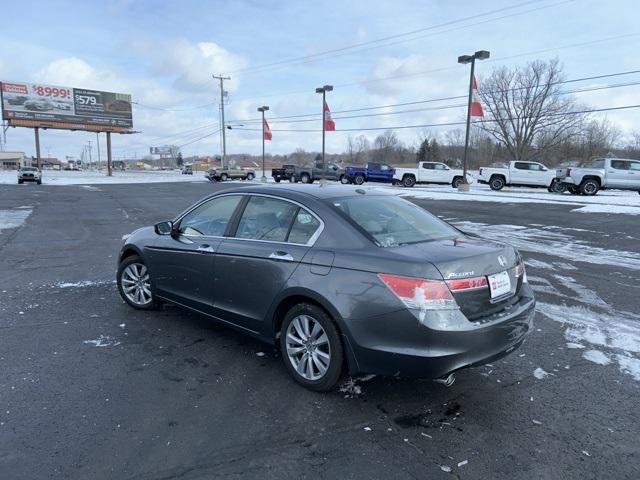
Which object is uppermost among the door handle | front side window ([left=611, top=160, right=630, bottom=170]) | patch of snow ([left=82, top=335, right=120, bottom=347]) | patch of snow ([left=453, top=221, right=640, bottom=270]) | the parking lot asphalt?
front side window ([left=611, top=160, right=630, bottom=170])

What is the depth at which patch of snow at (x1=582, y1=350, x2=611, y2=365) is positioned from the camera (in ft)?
13.0

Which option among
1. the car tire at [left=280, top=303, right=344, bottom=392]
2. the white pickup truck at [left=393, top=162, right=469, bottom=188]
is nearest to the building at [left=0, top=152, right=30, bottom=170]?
the white pickup truck at [left=393, top=162, right=469, bottom=188]

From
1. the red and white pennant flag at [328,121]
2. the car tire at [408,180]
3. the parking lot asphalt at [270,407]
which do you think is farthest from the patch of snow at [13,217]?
the car tire at [408,180]

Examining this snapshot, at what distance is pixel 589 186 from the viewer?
2453cm

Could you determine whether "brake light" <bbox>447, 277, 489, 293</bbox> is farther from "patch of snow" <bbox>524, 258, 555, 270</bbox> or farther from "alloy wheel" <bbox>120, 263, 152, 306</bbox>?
"patch of snow" <bbox>524, 258, 555, 270</bbox>

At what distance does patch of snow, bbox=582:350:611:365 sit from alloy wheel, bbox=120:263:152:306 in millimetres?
4391

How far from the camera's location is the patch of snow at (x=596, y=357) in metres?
3.96

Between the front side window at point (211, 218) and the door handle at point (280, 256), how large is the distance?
0.83 m

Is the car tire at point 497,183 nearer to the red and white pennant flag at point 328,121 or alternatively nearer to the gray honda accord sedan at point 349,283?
the red and white pennant flag at point 328,121

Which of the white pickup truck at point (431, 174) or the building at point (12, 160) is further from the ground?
the building at point (12, 160)

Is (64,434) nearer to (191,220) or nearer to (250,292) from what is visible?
(250,292)

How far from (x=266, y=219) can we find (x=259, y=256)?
1.25 feet

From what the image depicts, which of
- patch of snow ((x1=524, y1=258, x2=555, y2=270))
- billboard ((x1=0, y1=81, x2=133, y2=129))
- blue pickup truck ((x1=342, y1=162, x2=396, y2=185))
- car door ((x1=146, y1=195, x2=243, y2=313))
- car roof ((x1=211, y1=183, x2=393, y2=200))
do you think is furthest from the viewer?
billboard ((x1=0, y1=81, x2=133, y2=129))

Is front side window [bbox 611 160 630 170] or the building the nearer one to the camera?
front side window [bbox 611 160 630 170]
